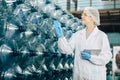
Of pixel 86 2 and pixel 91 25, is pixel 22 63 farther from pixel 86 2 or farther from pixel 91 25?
pixel 86 2

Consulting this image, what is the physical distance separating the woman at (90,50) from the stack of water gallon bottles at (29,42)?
52 centimetres

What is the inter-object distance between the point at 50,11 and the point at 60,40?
56.3 inches

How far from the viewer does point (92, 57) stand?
3119mm

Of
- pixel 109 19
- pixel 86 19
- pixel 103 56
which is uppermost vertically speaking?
pixel 86 19

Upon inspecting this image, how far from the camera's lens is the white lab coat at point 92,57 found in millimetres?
3137

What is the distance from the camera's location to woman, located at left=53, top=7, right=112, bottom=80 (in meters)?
3.14

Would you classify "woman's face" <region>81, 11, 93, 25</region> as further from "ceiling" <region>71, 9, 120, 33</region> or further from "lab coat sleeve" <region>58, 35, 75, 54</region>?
"ceiling" <region>71, 9, 120, 33</region>

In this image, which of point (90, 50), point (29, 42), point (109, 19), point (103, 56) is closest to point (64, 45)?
point (90, 50)

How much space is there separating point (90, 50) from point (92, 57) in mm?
90

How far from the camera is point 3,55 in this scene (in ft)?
10.7

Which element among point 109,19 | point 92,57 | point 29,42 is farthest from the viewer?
point 109,19

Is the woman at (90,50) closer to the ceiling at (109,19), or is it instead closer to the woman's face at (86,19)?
the woman's face at (86,19)

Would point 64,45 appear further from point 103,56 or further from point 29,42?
point 29,42

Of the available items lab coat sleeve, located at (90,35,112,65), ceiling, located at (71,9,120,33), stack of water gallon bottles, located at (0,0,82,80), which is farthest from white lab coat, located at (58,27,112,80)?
ceiling, located at (71,9,120,33)
